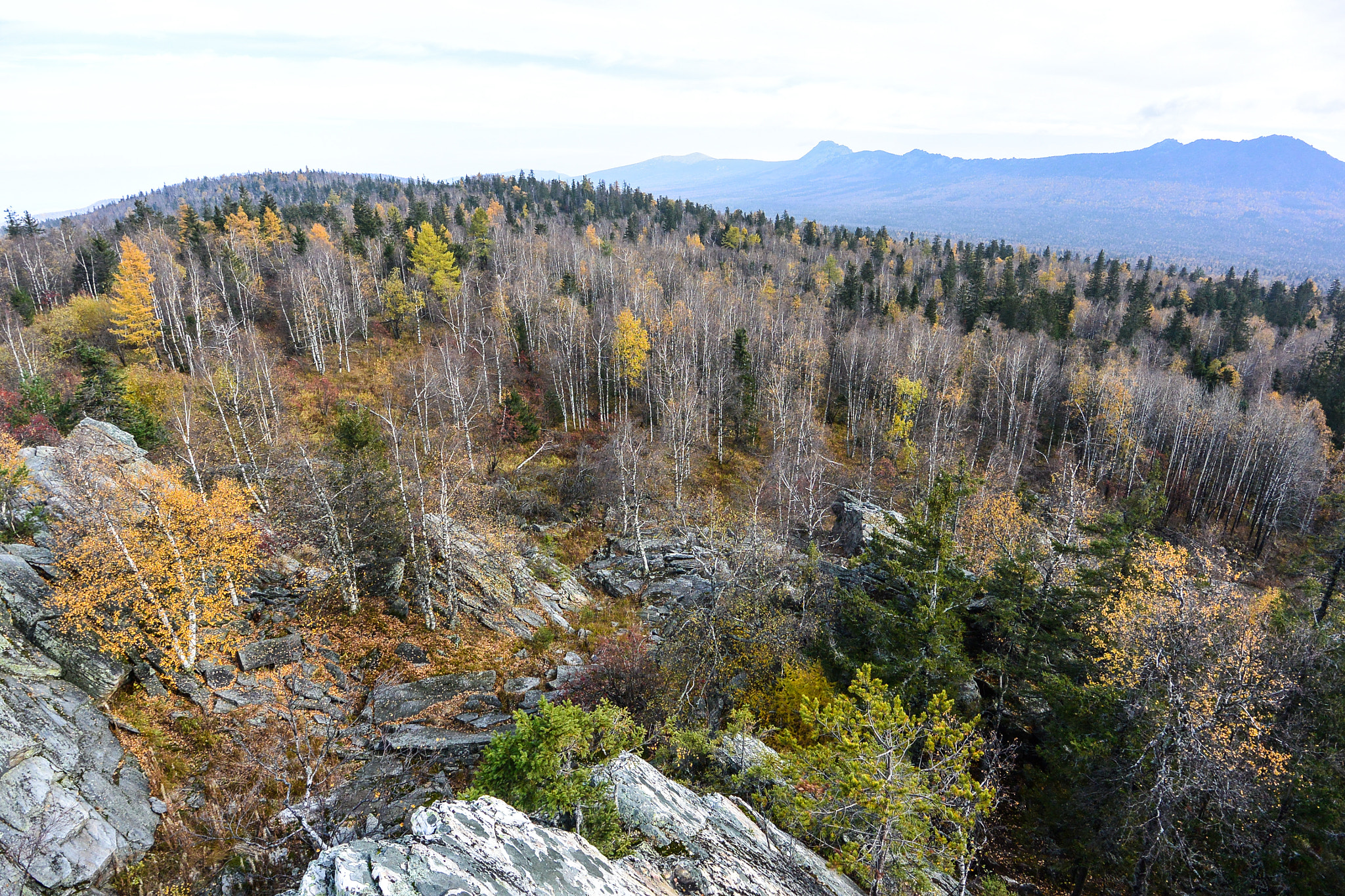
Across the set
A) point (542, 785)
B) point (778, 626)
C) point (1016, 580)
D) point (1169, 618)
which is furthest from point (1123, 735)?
point (542, 785)

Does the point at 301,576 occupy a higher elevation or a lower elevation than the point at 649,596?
higher

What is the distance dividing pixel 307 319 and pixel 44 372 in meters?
16.3

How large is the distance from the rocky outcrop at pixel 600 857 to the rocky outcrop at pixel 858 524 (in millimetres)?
21751

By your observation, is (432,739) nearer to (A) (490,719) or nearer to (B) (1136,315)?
(A) (490,719)

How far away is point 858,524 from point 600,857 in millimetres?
29174

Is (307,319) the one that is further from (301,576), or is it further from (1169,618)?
(1169,618)

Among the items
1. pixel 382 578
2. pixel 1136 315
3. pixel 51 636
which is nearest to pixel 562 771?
pixel 51 636

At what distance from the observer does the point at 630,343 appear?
51688 millimetres

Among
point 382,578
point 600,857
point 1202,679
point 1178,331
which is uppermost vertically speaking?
point 600,857

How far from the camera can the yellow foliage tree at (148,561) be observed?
15.0m

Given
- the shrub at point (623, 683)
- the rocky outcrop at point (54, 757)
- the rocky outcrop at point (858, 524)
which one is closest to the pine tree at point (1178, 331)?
the rocky outcrop at point (858, 524)

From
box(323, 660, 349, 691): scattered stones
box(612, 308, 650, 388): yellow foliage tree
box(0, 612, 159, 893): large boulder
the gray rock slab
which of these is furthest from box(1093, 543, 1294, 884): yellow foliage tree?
box(612, 308, 650, 388): yellow foliage tree

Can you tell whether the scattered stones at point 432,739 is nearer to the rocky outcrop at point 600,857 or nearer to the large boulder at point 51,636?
the large boulder at point 51,636

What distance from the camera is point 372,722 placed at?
1712 centimetres
